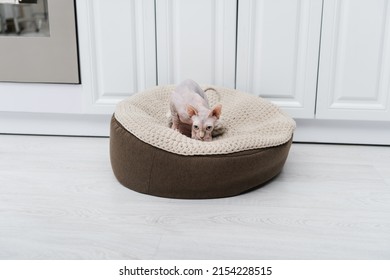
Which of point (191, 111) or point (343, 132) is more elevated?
point (191, 111)

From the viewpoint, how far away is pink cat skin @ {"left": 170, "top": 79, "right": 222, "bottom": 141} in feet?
4.99

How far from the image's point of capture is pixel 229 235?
1.21 metres

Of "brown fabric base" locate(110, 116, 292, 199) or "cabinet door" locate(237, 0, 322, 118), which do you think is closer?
"brown fabric base" locate(110, 116, 292, 199)

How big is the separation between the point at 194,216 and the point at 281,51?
0.93 m

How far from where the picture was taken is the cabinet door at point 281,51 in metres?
1.85

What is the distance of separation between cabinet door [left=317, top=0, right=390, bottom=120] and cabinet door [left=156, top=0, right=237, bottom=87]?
41cm

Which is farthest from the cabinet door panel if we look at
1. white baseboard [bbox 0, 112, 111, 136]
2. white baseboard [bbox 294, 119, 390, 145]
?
white baseboard [bbox 294, 119, 390, 145]

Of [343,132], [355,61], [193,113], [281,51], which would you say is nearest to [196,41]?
[281,51]

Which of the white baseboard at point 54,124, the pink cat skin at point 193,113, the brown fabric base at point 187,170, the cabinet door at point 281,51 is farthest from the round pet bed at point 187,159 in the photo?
the white baseboard at point 54,124

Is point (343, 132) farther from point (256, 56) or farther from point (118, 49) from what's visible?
point (118, 49)

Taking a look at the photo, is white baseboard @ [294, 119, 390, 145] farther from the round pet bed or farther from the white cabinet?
the round pet bed

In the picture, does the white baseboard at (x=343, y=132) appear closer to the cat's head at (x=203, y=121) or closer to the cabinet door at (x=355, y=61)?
the cabinet door at (x=355, y=61)

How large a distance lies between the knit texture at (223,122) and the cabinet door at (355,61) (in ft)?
1.09

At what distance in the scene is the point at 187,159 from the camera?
1.37m
